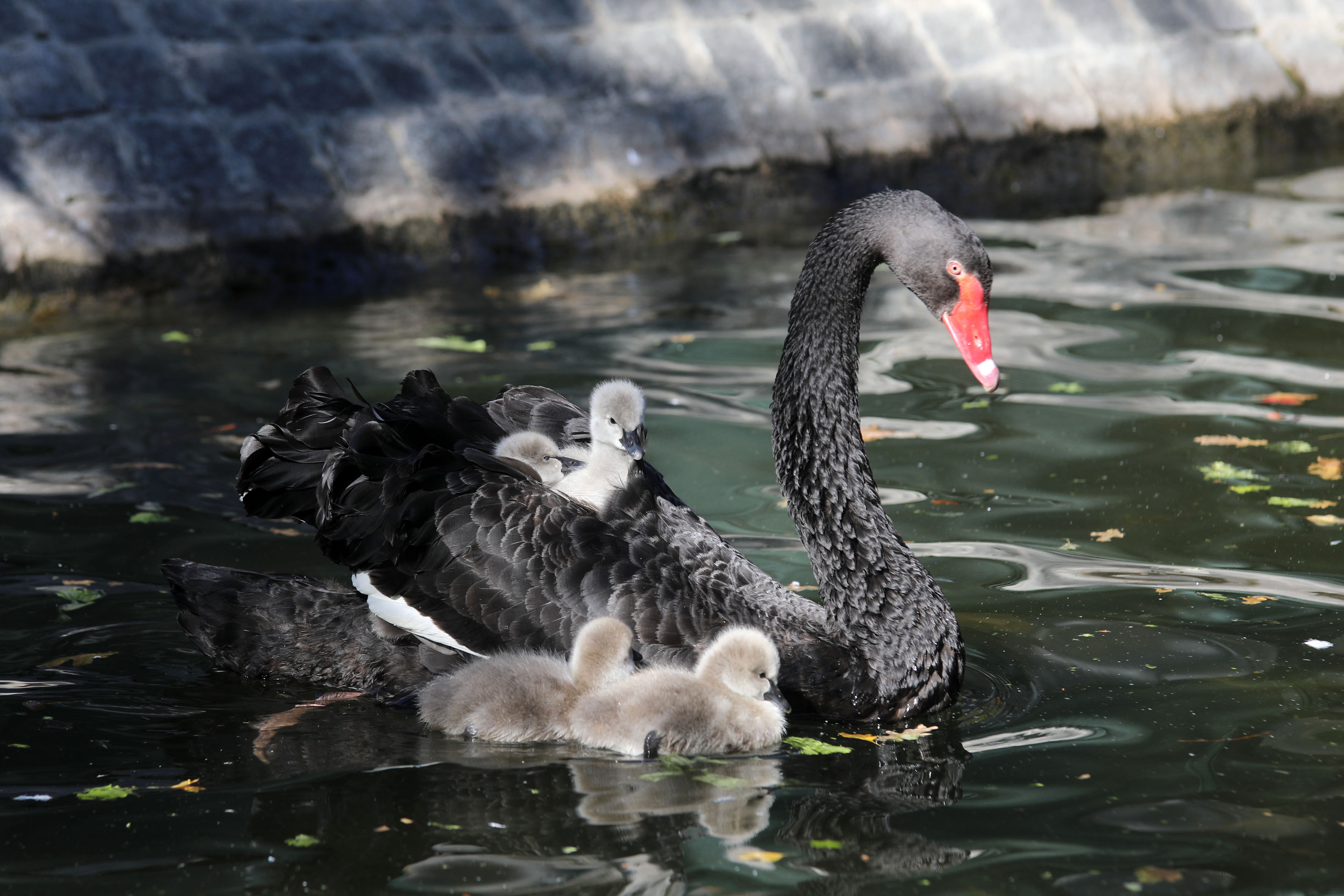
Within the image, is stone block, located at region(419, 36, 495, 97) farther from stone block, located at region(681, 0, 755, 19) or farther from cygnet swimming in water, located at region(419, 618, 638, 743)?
cygnet swimming in water, located at region(419, 618, 638, 743)

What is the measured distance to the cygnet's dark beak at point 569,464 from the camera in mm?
4516

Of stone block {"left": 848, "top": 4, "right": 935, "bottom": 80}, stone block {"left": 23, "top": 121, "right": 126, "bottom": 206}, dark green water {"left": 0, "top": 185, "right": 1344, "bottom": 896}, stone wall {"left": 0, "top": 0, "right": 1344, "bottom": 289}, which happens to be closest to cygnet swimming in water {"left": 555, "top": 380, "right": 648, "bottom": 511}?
dark green water {"left": 0, "top": 185, "right": 1344, "bottom": 896}

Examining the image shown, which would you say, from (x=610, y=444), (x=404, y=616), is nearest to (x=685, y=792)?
(x=404, y=616)

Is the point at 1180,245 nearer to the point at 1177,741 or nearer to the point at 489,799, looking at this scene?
the point at 1177,741

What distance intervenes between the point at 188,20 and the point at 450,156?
6.10ft

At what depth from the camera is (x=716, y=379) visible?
742 centimetres

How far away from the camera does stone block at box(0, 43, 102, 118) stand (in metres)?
9.10

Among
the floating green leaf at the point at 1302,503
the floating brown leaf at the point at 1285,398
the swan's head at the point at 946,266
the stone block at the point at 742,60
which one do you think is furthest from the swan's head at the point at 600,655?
the stone block at the point at 742,60

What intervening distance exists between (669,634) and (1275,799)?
1.55 meters

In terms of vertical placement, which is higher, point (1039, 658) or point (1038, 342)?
point (1038, 342)

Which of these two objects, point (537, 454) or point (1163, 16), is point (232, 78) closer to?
point (537, 454)

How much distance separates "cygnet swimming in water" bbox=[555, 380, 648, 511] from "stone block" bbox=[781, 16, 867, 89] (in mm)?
7688

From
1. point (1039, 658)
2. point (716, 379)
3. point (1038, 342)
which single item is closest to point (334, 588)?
point (1039, 658)

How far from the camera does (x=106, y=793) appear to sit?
366cm
